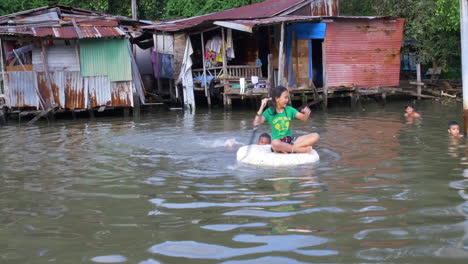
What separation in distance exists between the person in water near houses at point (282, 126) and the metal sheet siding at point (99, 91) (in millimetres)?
11101

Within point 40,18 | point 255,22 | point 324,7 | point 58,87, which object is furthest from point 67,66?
point 324,7

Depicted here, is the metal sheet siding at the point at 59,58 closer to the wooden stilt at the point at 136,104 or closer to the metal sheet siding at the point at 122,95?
the metal sheet siding at the point at 122,95

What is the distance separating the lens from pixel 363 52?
1842cm

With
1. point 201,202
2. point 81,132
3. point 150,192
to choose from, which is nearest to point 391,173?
point 201,202

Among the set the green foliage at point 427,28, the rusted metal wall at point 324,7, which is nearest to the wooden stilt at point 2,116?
the rusted metal wall at point 324,7

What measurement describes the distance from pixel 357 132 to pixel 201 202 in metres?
6.54

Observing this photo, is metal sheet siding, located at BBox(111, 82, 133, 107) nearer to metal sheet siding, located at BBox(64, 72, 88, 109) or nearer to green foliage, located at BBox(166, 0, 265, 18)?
metal sheet siding, located at BBox(64, 72, 88, 109)

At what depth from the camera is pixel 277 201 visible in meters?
5.36

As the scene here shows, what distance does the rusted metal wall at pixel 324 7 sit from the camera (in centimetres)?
2011

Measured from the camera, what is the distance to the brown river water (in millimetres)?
3924

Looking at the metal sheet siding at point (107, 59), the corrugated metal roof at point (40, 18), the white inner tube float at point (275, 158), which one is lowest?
the white inner tube float at point (275, 158)

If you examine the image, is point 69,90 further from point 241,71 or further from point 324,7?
point 324,7

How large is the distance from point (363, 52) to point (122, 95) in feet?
28.7

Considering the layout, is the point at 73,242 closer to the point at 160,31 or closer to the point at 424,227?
the point at 424,227
